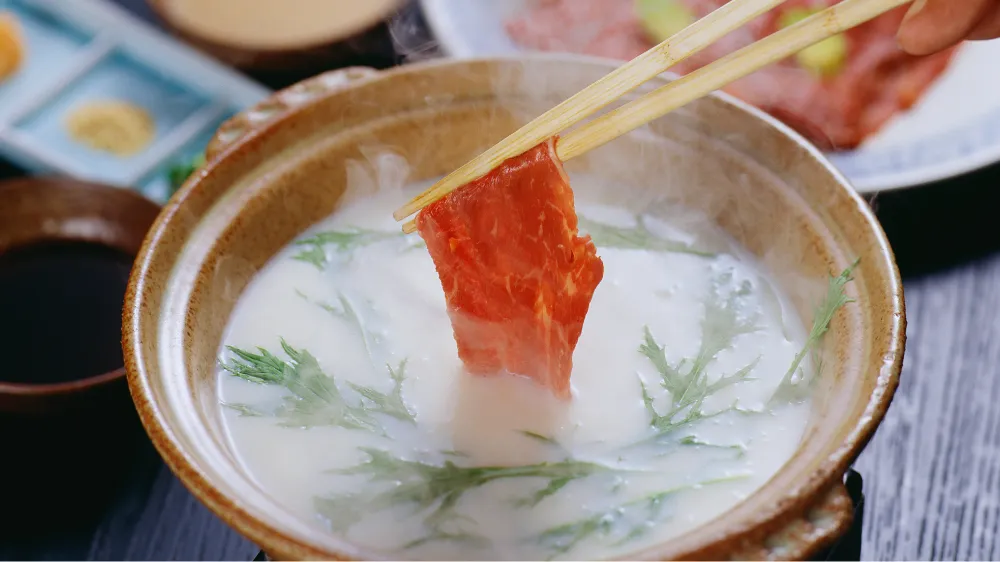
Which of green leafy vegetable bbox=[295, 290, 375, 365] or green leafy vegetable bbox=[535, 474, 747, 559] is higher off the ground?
green leafy vegetable bbox=[295, 290, 375, 365]

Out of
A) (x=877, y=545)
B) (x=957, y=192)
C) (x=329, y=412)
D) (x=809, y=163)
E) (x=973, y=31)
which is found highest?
(x=973, y=31)

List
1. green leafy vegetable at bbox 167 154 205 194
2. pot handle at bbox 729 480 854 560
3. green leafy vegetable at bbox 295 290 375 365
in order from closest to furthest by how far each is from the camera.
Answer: pot handle at bbox 729 480 854 560 → green leafy vegetable at bbox 295 290 375 365 → green leafy vegetable at bbox 167 154 205 194

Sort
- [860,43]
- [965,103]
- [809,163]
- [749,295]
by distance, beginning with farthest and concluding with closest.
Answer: [860,43] < [965,103] < [749,295] < [809,163]

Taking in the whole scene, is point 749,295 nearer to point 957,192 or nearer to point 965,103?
point 957,192

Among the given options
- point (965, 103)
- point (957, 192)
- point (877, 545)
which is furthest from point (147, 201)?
point (965, 103)

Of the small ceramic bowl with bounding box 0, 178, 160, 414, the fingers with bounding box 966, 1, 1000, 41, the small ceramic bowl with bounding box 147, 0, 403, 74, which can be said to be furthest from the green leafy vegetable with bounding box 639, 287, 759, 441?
the small ceramic bowl with bounding box 147, 0, 403, 74

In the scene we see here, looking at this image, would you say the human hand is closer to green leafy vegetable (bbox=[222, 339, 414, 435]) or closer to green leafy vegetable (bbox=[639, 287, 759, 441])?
green leafy vegetable (bbox=[639, 287, 759, 441])
